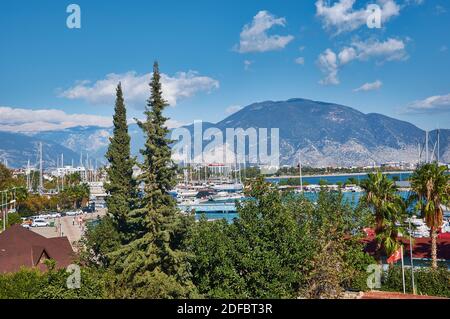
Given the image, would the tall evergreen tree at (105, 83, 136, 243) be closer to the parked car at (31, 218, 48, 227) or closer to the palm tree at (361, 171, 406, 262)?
the palm tree at (361, 171, 406, 262)

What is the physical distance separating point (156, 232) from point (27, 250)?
9847mm

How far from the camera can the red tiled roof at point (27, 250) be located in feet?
68.8

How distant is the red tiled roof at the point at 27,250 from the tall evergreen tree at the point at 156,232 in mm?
6984

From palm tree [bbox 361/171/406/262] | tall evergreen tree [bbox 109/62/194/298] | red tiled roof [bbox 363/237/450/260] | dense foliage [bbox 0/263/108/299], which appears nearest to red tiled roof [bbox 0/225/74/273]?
dense foliage [bbox 0/263/108/299]

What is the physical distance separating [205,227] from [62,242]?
12.7 metres

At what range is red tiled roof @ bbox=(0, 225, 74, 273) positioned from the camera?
68.8 ft

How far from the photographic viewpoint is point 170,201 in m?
16.8

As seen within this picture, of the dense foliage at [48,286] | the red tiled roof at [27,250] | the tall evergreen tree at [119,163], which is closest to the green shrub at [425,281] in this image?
the dense foliage at [48,286]

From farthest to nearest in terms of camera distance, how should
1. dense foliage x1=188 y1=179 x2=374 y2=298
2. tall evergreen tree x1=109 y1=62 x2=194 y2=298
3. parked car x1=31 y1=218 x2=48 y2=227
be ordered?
parked car x1=31 y1=218 x2=48 y2=227
tall evergreen tree x1=109 y1=62 x2=194 y2=298
dense foliage x1=188 y1=179 x2=374 y2=298

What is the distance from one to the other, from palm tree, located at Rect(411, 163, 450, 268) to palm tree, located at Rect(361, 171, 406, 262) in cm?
106

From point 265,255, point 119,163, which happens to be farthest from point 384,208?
point 119,163

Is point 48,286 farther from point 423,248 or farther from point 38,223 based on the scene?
point 38,223
